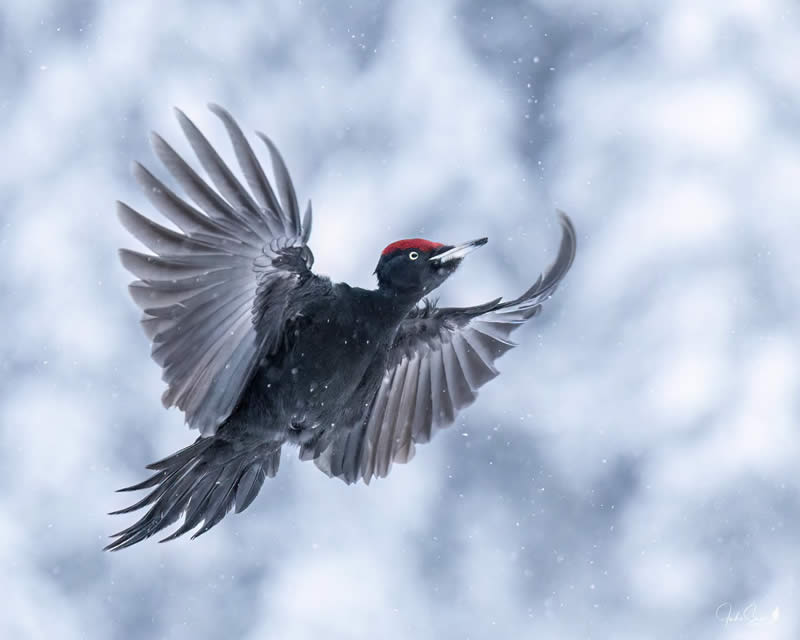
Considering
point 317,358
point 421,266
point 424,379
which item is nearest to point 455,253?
point 421,266

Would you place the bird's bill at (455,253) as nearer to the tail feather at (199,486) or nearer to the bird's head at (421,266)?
the bird's head at (421,266)

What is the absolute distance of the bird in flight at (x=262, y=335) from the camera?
5.25 m

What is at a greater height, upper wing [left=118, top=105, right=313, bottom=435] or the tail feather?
upper wing [left=118, top=105, right=313, bottom=435]

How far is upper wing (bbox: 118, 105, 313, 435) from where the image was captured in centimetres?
514

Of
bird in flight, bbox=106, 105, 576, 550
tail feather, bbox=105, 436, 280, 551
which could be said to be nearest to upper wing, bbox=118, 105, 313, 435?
bird in flight, bbox=106, 105, 576, 550

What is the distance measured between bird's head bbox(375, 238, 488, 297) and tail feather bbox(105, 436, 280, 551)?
4.22 feet

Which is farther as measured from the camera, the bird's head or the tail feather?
the bird's head

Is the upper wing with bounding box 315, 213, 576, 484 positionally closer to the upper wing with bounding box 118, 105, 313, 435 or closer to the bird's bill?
the bird's bill

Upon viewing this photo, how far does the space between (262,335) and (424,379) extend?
1862mm

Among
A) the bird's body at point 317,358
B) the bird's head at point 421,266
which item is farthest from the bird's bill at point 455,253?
the bird's body at point 317,358

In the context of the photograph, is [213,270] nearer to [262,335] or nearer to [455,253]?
[262,335]

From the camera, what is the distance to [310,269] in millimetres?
5824

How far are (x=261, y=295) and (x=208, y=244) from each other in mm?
498

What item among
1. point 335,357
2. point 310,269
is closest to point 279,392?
point 335,357
